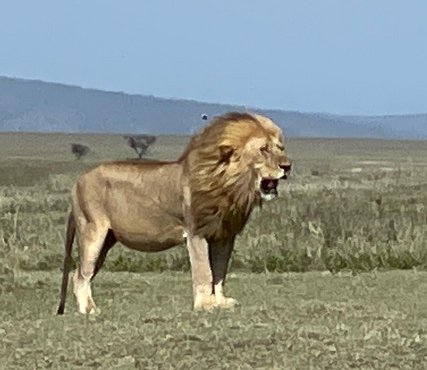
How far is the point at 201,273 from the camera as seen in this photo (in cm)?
1041

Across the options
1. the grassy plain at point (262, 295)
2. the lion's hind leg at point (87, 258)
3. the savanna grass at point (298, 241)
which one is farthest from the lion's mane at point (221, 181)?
the savanna grass at point (298, 241)

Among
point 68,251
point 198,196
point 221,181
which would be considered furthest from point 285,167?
point 68,251

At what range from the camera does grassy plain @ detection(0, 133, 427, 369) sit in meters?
8.01

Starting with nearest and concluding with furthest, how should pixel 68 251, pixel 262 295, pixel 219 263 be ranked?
1. pixel 219 263
2. pixel 68 251
3. pixel 262 295

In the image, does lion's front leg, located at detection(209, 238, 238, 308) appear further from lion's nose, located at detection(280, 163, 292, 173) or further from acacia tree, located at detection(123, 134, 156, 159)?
acacia tree, located at detection(123, 134, 156, 159)

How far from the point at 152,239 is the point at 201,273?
2.20 ft

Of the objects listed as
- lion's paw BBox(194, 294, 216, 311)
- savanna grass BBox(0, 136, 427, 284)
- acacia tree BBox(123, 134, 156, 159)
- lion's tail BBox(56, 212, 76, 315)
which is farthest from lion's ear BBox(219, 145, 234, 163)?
acacia tree BBox(123, 134, 156, 159)

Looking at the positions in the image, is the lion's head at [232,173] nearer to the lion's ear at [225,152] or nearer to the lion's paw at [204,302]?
the lion's ear at [225,152]

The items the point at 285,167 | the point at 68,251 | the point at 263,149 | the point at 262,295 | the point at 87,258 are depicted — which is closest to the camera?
the point at 263,149

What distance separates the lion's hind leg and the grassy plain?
1.08 feet

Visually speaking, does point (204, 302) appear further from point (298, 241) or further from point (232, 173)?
point (298, 241)

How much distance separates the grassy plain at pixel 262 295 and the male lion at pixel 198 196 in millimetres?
523

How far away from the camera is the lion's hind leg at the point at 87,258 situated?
11.1m

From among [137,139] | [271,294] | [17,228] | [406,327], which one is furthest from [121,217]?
[137,139]
